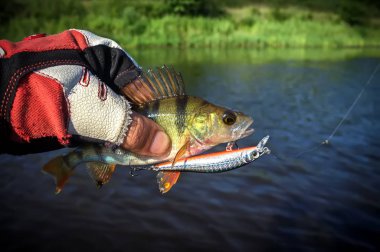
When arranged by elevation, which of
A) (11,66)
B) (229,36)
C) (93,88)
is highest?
(11,66)

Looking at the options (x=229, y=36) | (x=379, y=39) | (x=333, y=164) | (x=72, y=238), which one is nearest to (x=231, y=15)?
(x=229, y=36)

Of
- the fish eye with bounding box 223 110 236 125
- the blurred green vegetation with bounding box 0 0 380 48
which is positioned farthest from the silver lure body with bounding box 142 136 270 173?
the blurred green vegetation with bounding box 0 0 380 48

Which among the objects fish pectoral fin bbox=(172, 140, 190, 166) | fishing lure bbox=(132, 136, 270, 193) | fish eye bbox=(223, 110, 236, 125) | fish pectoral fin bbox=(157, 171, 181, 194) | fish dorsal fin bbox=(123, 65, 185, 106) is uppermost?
fish dorsal fin bbox=(123, 65, 185, 106)

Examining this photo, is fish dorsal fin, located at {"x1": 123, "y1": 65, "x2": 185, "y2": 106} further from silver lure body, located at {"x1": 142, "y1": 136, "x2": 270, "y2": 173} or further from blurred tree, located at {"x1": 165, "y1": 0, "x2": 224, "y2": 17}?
blurred tree, located at {"x1": 165, "y1": 0, "x2": 224, "y2": 17}

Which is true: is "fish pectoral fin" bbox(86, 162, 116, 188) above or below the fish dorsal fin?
below

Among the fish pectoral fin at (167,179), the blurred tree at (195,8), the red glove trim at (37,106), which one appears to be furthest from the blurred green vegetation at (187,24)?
the red glove trim at (37,106)

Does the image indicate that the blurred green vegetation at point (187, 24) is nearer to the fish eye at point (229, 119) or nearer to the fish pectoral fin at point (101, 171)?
the fish pectoral fin at point (101, 171)

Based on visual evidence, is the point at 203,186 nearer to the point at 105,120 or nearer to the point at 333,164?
the point at 333,164

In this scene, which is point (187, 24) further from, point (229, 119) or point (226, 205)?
point (229, 119)
